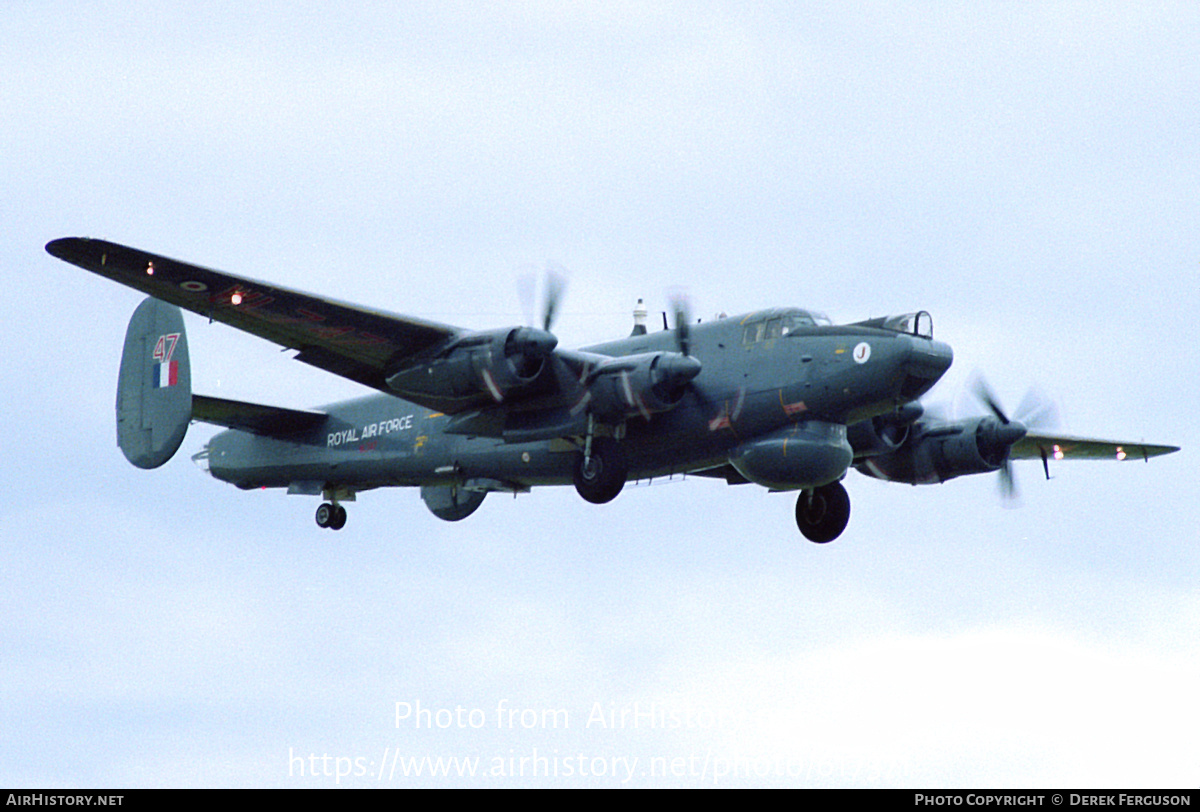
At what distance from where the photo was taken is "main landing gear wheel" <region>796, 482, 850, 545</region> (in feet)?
93.1

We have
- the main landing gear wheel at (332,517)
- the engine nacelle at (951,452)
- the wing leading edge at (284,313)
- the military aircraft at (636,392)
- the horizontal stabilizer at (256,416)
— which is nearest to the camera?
the wing leading edge at (284,313)

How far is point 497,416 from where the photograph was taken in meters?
27.1

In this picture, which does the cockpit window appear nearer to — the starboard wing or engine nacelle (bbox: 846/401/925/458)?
engine nacelle (bbox: 846/401/925/458)

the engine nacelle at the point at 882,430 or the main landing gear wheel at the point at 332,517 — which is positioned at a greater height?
the engine nacelle at the point at 882,430

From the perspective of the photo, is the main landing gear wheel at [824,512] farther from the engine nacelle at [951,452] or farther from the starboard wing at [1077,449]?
the starboard wing at [1077,449]

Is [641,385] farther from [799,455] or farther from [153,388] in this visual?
[153,388]

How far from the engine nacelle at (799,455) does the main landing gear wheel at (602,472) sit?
1.91m

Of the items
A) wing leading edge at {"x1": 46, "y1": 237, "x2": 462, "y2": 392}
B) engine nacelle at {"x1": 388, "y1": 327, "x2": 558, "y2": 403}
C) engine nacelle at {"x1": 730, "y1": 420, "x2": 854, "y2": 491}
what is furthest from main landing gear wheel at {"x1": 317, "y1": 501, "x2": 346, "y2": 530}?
engine nacelle at {"x1": 730, "y1": 420, "x2": 854, "y2": 491}

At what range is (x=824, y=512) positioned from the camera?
93.3 ft

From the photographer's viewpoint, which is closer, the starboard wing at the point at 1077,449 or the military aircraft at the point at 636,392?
the military aircraft at the point at 636,392

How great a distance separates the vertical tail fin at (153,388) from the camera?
2983cm

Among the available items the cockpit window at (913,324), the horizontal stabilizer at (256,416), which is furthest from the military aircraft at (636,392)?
the horizontal stabilizer at (256,416)

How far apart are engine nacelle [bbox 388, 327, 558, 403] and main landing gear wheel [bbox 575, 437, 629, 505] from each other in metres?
1.63

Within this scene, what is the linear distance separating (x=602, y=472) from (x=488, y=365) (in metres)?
2.52
